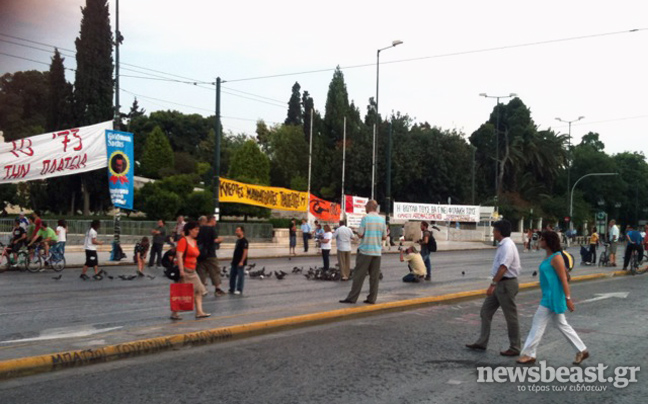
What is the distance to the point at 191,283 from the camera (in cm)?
1018

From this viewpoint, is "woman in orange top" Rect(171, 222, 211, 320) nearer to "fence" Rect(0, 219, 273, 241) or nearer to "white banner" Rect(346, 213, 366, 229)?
"fence" Rect(0, 219, 273, 241)

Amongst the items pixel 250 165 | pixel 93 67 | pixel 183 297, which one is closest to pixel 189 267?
pixel 183 297

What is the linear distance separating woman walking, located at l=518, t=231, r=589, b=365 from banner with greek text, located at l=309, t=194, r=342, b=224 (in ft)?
92.4

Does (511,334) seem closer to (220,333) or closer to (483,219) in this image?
(220,333)

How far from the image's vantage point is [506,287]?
819 centimetres

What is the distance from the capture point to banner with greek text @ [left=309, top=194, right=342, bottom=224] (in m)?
36.1

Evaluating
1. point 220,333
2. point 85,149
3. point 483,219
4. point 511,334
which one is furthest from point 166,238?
point 483,219

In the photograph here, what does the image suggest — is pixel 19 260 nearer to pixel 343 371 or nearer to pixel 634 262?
pixel 343 371

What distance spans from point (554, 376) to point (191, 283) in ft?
18.5

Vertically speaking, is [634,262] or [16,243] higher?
[16,243]

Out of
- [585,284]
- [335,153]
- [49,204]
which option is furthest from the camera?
[335,153]

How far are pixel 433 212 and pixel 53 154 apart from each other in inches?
1305

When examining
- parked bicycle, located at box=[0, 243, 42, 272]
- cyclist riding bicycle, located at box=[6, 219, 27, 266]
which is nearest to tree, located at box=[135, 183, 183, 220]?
cyclist riding bicycle, located at box=[6, 219, 27, 266]
